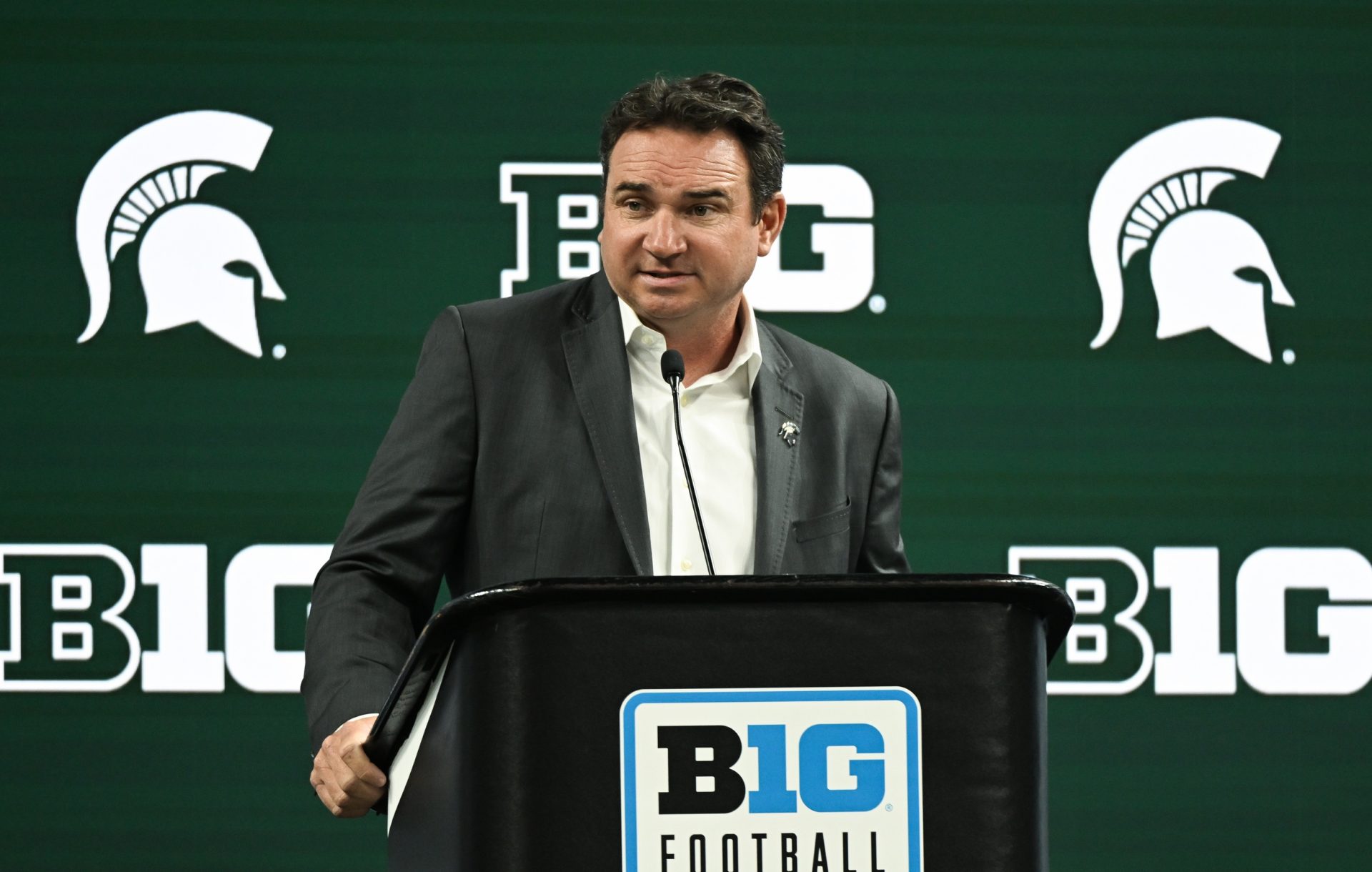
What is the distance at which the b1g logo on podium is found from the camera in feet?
3.38

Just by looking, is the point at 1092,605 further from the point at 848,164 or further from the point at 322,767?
the point at 322,767

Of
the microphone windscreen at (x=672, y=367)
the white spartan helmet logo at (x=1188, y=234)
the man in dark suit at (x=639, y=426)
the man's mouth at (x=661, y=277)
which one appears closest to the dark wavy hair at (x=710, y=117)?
the man in dark suit at (x=639, y=426)

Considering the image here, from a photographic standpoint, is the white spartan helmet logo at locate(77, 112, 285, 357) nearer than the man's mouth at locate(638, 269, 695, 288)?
No

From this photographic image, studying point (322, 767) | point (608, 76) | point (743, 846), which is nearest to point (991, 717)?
point (743, 846)

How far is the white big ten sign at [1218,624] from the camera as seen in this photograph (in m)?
3.00

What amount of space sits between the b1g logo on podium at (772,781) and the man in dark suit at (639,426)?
1.81 ft

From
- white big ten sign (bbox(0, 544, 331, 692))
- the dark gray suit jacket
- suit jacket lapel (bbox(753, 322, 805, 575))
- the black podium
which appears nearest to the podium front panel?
the black podium

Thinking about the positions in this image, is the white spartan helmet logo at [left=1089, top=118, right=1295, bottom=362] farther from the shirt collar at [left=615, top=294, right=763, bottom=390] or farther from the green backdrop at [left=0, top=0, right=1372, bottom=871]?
the shirt collar at [left=615, top=294, right=763, bottom=390]

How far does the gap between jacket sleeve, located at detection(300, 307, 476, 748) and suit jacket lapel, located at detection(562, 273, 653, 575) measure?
13 centimetres

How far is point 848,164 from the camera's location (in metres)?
3.07

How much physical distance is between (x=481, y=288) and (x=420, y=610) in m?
1.47

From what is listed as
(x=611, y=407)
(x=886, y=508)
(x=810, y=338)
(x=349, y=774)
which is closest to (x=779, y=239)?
(x=810, y=338)

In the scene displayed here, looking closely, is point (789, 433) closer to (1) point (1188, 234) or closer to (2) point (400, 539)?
(2) point (400, 539)

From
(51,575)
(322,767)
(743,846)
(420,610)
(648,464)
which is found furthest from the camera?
(51,575)
